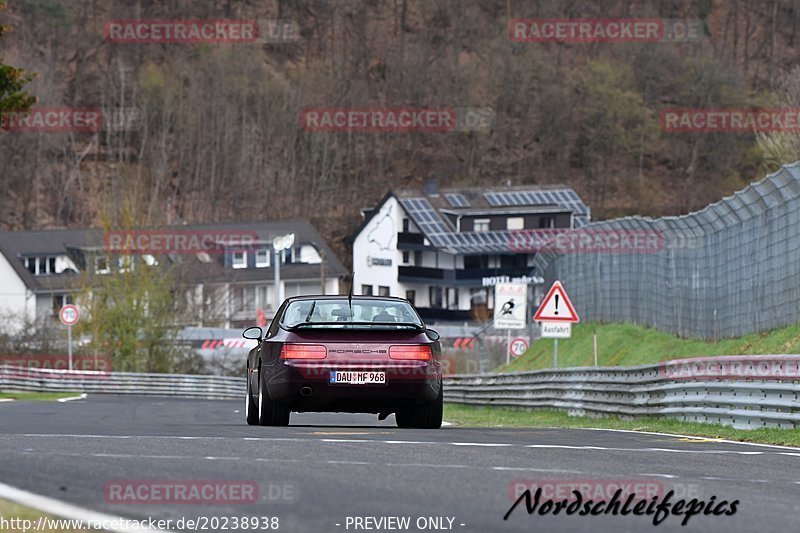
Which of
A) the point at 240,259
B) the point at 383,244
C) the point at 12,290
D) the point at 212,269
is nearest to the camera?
the point at 12,290

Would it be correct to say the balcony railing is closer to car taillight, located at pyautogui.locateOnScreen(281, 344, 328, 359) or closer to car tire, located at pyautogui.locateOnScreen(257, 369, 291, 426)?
car tire, located at pyautogui.locateOnScreen(257, 369, 291, 426)

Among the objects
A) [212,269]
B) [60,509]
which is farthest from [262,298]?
[60,509]

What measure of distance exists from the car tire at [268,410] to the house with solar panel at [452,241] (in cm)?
7633

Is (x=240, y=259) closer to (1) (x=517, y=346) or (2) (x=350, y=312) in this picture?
(1) (x=517, y=346)

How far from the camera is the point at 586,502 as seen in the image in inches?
343

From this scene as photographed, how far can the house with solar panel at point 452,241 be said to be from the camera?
94.1 metres

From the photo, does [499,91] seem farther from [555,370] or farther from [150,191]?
[555,370]

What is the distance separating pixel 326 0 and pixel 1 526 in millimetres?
118817

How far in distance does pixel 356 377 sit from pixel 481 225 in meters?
83.1

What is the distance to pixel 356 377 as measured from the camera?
1471cm

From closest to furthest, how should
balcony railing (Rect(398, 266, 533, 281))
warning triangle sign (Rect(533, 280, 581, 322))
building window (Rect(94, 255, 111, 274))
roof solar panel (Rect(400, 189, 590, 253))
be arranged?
1. warning triangle sign (Rect(533, 280, 581, 322))
2. building window (Rect(94, 255, 111, 274))
3. balcony railing (Rect(398, 266, 533, 281))
4. roof solar panel (Rect(400, 189, 590, 253))

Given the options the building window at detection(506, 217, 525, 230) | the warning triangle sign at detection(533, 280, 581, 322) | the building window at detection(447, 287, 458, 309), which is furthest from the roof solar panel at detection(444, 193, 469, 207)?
the warning triangle sign at detection(533, 280, 581, 322)

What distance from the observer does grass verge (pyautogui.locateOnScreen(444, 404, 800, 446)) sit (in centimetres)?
1591

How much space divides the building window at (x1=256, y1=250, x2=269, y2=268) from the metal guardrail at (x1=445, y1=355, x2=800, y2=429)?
67167mm
